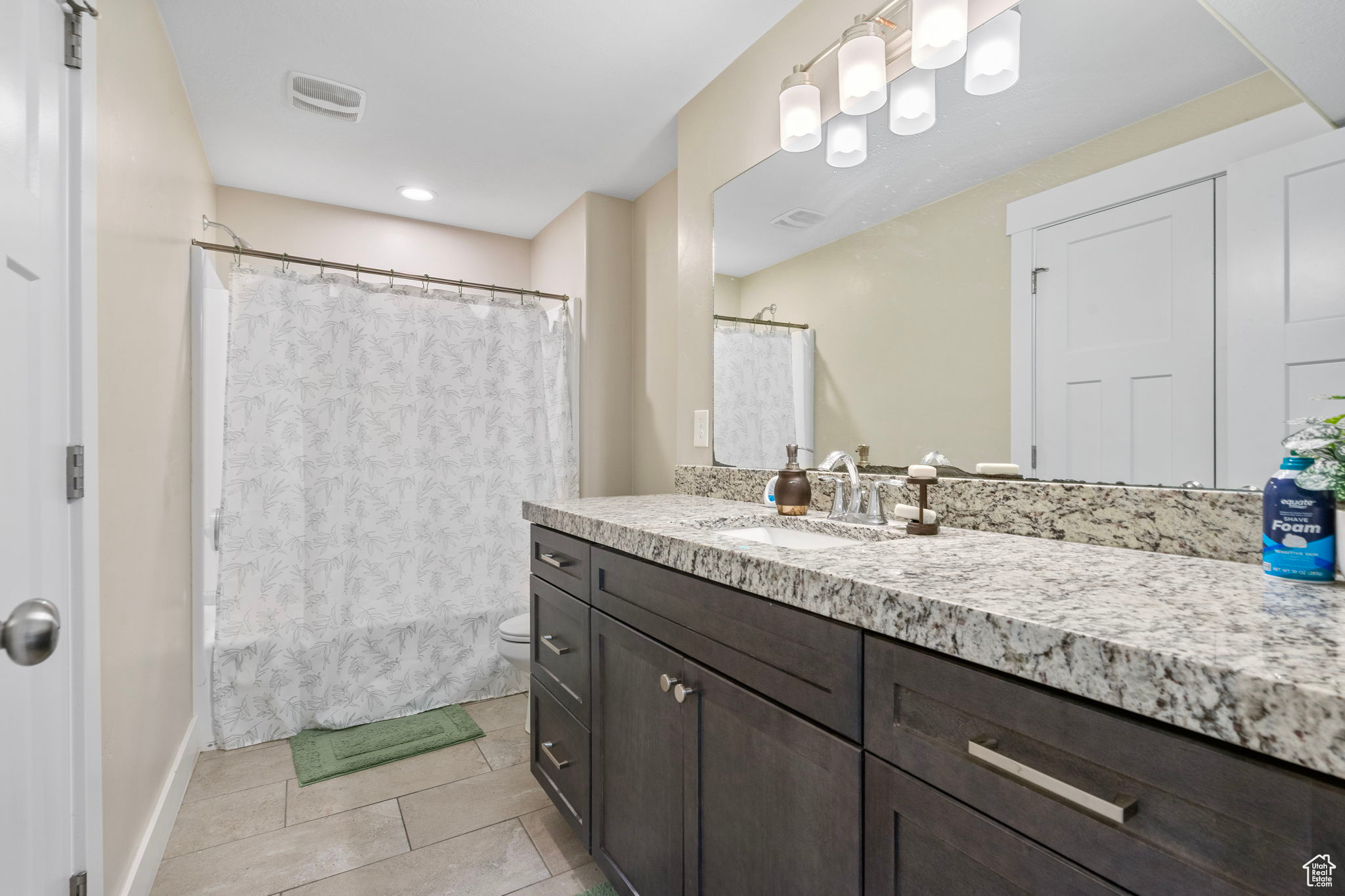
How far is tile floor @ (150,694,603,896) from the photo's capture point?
162 cm

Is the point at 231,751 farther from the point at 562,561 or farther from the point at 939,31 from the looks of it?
the point at 939,31

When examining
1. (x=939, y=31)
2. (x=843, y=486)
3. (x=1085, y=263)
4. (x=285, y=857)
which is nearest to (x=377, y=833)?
(x=285, y=857)

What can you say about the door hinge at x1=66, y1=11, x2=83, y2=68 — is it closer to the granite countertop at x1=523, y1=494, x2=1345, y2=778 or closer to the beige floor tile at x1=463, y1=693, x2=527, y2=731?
the granite countertop at x1=523, y1=494, x2=1345, y2=778

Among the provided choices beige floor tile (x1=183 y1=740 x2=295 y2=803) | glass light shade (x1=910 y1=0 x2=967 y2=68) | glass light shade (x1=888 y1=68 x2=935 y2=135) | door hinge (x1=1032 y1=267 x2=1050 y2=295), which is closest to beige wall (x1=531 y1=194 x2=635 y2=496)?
beige floor tile (x1=183 y1=740 x2=295 y2=803)

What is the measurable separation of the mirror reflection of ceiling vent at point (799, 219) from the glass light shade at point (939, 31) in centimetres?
45

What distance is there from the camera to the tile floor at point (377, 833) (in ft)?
5.33

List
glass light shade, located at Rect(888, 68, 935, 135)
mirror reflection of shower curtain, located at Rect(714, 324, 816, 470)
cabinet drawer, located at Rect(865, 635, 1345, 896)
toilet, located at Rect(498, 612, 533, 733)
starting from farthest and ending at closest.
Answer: toilet, located at Rect(498, 612, 533, 733) → mirror reflection of shower curtain, located at Rect(714, 324, 816, 470) → glass light shade, located at Rect(888, 68, 935, 135) → cabinet drawer, located at Rect(865, 635, 1345, 896)

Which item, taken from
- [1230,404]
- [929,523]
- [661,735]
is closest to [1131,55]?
Answer: [1230,404]

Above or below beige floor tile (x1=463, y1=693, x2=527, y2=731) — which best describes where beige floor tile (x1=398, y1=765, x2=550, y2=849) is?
above

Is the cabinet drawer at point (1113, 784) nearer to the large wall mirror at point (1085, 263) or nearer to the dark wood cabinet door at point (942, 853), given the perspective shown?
the dark wood cabinet door at point (942, 853)

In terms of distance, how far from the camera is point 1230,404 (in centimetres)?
99

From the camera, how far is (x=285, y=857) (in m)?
1.72

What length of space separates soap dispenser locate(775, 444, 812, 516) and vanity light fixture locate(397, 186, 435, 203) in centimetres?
227

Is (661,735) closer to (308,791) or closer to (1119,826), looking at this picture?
(1119,826)
